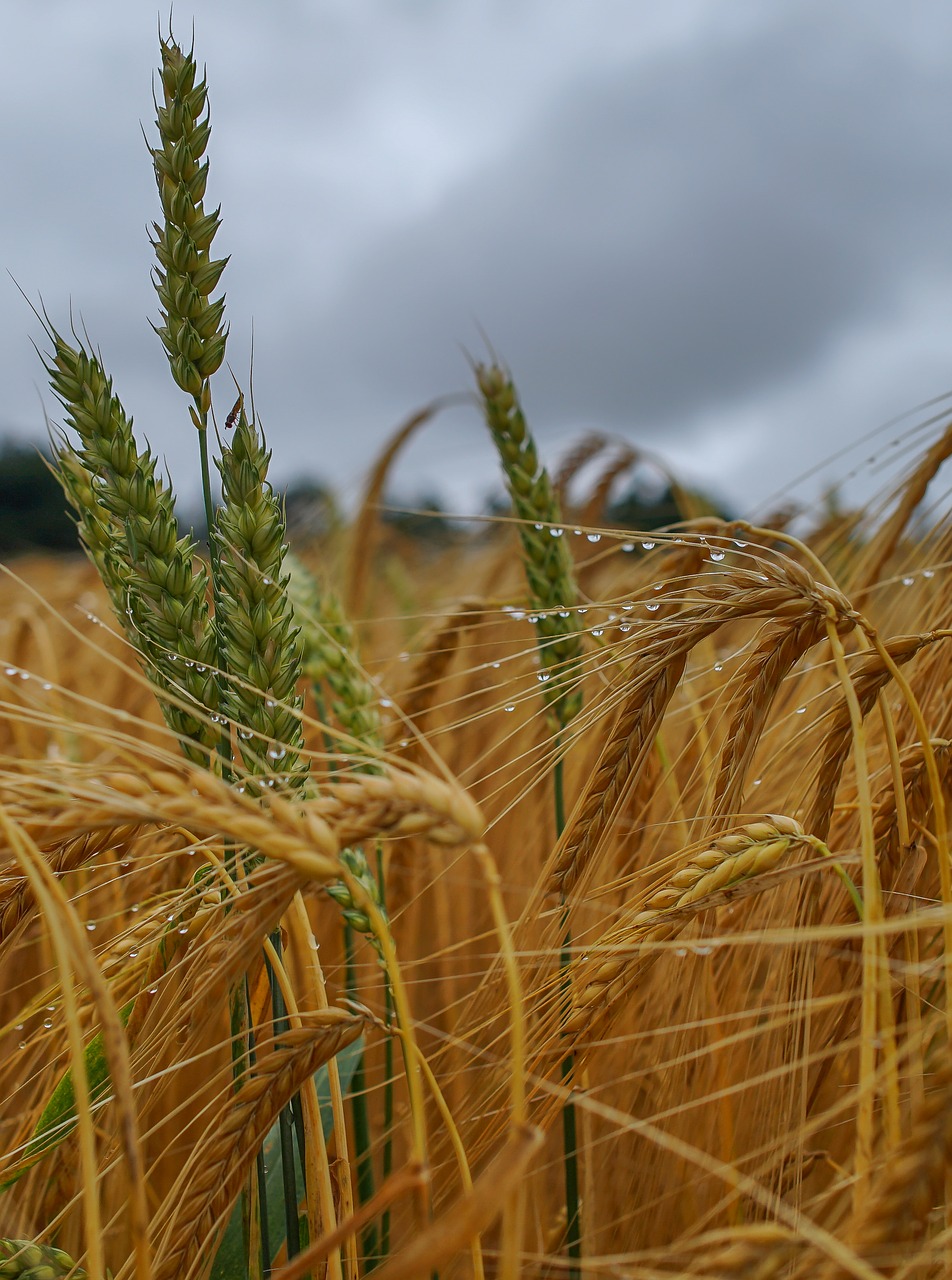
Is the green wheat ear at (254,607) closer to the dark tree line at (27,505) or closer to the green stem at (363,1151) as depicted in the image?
the green stem at (363,1151)

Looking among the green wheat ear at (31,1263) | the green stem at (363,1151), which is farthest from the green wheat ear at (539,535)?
the green wheat ear at (31,1263)

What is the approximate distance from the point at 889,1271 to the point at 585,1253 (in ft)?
0.98

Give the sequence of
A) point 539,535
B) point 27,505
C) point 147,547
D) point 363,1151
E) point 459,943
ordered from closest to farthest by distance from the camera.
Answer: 1. point 147,547
2. point 459,943
3. point 363,1151
4. point 539,535
5. point 27,505

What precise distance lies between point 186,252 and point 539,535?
1.88ft

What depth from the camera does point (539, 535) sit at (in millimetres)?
1096

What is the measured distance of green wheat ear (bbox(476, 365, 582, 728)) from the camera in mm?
1085

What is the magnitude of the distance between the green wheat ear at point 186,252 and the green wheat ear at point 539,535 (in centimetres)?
47

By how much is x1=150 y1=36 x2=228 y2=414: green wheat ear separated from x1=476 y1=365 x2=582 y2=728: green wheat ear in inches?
18.7

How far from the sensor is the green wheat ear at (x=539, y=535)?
108cm

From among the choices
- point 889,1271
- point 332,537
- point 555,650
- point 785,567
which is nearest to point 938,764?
point 785,567

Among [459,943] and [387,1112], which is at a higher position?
[459,943]

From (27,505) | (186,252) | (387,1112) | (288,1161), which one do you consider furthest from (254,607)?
(27,505)

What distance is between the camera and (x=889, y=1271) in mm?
590

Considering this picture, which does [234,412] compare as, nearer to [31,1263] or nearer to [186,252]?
[186,252]
